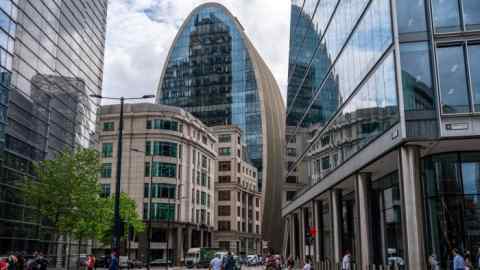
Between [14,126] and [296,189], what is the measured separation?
28.9 m

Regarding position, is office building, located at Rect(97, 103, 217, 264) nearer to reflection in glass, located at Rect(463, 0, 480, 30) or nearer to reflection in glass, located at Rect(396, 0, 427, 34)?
reflection in glass, located at Rect(396, 0, 427, 34)

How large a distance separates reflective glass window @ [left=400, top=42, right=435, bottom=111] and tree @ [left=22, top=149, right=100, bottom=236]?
29.0 meters

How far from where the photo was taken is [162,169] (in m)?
82.0

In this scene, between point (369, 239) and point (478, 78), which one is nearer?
point (478, 78)

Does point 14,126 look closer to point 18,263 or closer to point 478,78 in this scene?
A: point 18,263

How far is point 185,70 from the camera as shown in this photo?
142625 mm

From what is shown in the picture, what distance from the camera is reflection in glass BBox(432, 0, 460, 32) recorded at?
72.5 ft

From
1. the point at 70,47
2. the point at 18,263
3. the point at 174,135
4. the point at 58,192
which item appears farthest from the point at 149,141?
the point at 18,263

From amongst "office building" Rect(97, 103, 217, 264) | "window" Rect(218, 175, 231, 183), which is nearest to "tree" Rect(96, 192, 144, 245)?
"office building" Rect(97, 103, 217, 264)

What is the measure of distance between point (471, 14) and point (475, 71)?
8.55 feet

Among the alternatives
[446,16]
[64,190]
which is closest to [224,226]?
[64,190]

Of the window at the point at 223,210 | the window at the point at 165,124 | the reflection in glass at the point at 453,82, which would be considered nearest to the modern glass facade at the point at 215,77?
the window at the point at 223,210

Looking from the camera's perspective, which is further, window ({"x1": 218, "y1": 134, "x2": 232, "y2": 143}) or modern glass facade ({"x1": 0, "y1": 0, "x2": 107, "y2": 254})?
window ({"x1": 218, "y1": 134, "x2": 232, "y2": 143})

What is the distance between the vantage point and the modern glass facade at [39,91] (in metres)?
39.1
